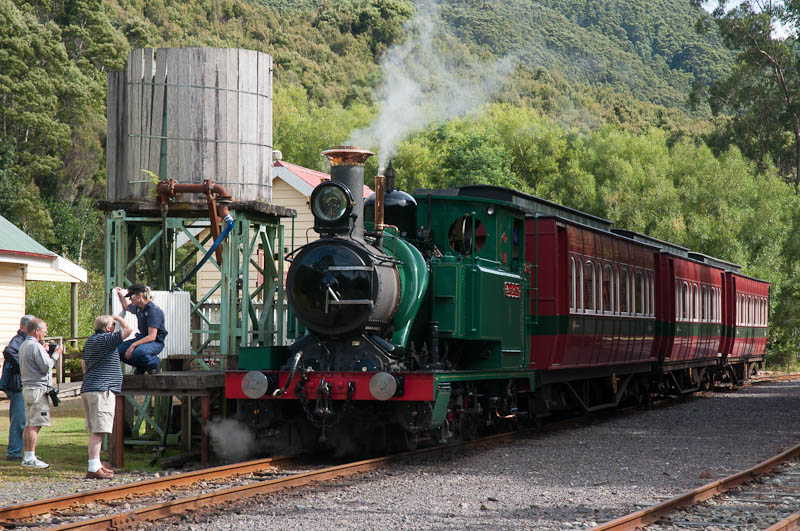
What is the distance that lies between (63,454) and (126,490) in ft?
12.6

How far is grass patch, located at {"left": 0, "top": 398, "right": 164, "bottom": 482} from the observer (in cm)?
1057

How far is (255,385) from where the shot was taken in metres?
11.0

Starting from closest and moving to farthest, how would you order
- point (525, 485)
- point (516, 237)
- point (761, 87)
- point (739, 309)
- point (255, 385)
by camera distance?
point (525, 485), point (255, 385), point (516, 237), point (739, 309), point (761, 87)

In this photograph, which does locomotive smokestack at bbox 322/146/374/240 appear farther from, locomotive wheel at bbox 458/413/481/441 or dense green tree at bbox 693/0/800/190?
dense green tree at bbox 693/0/800/190

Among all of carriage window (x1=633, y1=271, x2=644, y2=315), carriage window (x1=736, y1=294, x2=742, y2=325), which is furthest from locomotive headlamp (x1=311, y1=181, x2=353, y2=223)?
carriage window (x1=736, y1=294, x2=742, y2=325)

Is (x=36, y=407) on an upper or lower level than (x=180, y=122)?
lower

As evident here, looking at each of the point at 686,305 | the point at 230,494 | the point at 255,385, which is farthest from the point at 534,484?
the point at 686,305

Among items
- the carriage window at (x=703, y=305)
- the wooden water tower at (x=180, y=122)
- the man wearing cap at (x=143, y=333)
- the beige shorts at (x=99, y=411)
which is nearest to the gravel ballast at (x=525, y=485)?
the beige shorts at (x=99, y=411)

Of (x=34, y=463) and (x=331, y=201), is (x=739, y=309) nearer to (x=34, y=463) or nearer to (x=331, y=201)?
(x=331, y=201)

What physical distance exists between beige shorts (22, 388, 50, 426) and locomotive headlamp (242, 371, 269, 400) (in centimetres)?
207

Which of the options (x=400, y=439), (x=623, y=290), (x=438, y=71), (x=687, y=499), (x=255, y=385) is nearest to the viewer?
(x=687, y=499)

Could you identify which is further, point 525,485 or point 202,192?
point 202,192

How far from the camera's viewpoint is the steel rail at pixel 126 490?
768 centimetres

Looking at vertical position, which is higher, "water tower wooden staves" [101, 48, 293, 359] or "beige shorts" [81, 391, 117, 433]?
"water tower wooden staves" [101, 48, 293, 359]
